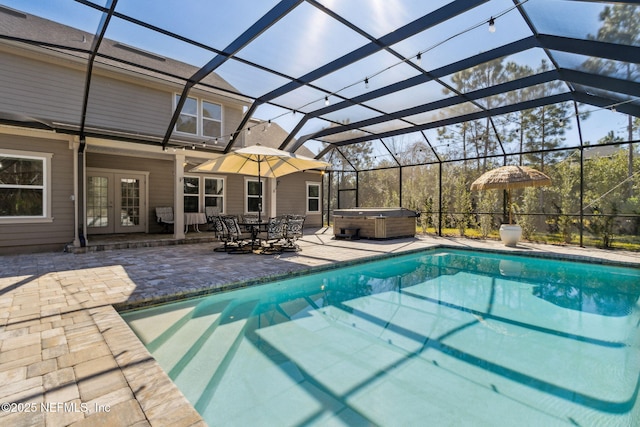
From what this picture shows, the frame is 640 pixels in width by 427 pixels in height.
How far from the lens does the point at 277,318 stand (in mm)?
3930

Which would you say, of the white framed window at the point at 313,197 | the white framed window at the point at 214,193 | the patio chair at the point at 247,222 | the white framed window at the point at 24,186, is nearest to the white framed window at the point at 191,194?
the white framed window at the point at 214,193

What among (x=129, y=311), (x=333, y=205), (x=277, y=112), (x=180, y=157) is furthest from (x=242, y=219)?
(x=333, y=205)

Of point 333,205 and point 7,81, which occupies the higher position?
point 7,81

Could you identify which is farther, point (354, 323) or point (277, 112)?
point (277, 112)

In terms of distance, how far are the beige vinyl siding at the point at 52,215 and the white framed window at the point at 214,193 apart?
4045 mm

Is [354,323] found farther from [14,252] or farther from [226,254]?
[14,252]

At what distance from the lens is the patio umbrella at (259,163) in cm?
703

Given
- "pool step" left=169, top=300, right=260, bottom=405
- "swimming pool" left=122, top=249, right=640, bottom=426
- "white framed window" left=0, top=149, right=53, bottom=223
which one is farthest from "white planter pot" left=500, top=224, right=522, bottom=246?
"white framed window" left=0, top=149, right=53, bottom=223

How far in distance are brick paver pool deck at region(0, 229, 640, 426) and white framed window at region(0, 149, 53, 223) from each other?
977mm

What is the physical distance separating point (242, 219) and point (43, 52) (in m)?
6.05

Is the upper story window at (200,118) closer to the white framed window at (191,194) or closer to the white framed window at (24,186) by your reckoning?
the white framed window at (191,194)

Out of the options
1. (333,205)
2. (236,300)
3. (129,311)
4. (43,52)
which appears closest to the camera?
(129,311)

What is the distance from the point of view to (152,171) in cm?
1014

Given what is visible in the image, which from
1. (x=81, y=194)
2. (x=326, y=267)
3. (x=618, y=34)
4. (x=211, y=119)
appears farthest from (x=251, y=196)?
(x=618, y=34)
